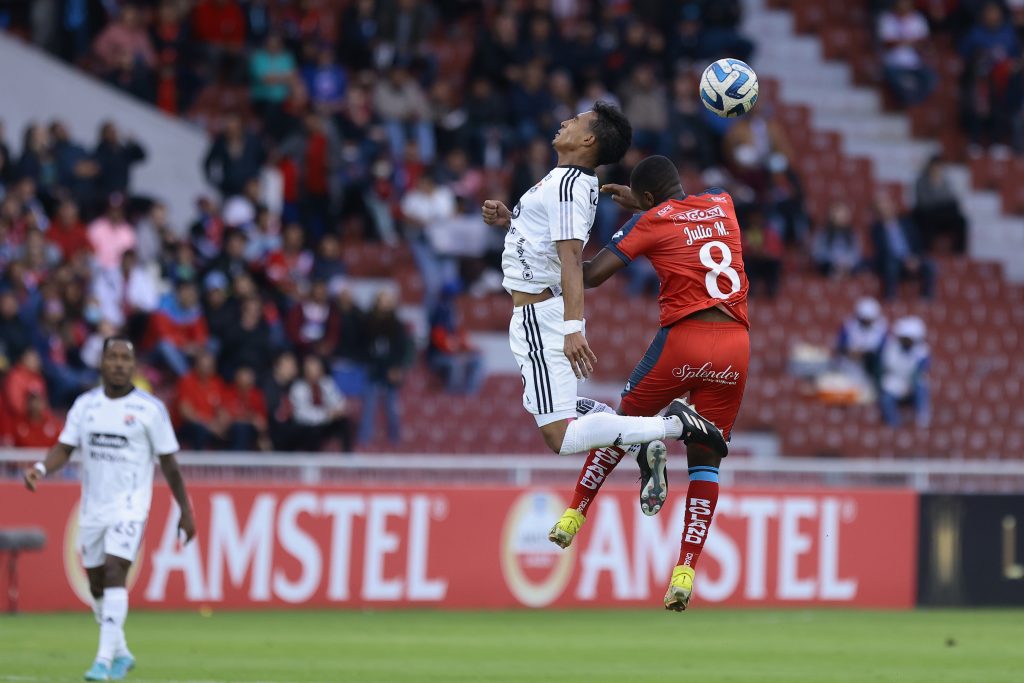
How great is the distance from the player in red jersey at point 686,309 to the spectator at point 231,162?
39.6 ft

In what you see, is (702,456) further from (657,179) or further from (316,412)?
(316,412)

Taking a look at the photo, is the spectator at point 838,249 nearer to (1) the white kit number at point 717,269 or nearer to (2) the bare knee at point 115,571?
(1) the white kit number at point 717,269

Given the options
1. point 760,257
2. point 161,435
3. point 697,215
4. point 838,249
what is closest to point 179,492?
point 161,435

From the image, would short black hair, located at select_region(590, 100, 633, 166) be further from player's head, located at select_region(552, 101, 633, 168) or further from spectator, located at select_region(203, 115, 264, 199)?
spectator, located at select_region(203, 115, 264, 199)

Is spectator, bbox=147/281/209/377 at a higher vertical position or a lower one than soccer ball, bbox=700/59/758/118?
lower

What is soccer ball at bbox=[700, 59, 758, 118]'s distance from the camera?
36.4ft

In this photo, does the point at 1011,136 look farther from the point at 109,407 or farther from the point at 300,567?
the point at 109,407

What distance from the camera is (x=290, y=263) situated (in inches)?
854

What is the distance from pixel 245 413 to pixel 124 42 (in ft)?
22.0

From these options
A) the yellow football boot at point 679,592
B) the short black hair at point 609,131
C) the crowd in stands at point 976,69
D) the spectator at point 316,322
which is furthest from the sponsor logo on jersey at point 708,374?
the crowd in stands at point 976,69

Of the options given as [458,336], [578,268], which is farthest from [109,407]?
[458,336]

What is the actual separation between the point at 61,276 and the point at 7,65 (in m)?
5.68

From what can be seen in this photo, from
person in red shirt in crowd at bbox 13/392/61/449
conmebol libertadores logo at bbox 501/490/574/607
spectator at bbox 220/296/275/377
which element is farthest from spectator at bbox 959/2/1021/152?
person in red shirt in crowd at bbox 13/392/61/449

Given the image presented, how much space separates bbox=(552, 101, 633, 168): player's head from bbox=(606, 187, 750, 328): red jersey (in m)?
0.42
